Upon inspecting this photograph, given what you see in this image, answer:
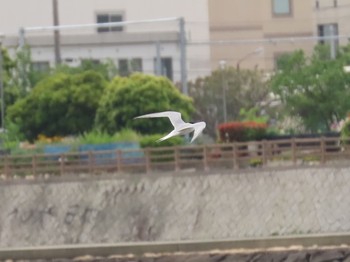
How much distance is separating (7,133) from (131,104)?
4867mm

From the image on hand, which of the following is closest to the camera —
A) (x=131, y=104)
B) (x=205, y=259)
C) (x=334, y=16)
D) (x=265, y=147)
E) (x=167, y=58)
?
(x=205, y=259)

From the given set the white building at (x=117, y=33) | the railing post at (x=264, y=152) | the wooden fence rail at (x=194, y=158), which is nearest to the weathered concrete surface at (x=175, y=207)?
the wooden fence rail at (x=194, y=158)

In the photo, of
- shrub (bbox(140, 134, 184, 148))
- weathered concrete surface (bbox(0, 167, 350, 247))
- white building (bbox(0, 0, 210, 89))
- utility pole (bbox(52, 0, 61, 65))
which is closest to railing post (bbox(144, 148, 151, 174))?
weathered concrete surface (bbox(0, 167, 350, 247))

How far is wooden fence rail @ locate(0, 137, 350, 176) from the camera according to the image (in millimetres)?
42459

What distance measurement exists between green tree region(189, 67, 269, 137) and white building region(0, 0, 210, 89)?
4.56 m

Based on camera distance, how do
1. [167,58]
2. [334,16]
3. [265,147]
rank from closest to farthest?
[265,147] < [167,58] < [334,16]

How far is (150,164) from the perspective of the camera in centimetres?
4316

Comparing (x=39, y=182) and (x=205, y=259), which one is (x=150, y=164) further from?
(x=205, y=259)

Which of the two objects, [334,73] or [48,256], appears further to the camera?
[334,73]

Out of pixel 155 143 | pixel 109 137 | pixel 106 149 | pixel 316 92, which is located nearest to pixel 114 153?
pixel 155 143

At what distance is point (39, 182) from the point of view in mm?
43375

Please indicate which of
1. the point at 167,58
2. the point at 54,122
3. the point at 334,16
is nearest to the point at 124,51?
the point at 167,58

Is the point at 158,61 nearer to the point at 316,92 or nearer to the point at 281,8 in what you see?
the point at 316,92

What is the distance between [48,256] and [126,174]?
32.7 ft
